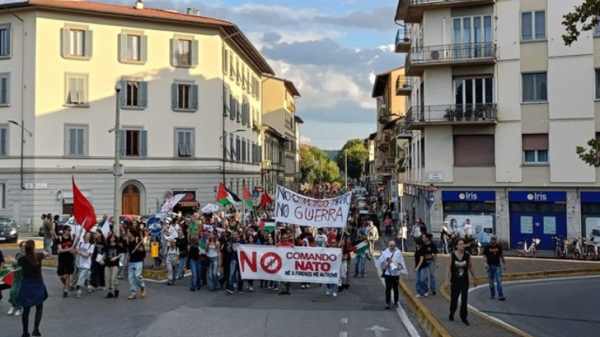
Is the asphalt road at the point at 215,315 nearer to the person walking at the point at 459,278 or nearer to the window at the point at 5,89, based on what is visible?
the person walking at the point at 459,278

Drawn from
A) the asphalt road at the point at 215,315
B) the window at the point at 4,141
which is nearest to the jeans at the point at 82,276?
the asphalt road at the point at 215,315

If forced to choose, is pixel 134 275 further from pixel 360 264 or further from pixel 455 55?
pixel 455 55

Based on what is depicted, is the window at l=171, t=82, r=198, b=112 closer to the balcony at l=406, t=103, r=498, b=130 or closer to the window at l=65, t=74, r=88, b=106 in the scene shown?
the window at l=65, t=74, r=88, b=106

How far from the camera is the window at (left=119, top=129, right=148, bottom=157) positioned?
42469 mm

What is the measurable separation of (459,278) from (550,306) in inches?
191

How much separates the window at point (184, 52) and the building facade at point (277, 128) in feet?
90.1

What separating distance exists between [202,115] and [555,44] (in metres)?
23.2

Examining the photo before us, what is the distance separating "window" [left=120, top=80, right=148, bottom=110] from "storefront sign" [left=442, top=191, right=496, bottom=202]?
20.8 metres

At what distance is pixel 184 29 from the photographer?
44.6 metres

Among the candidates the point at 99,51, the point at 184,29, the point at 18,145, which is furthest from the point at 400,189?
the point at 18,145

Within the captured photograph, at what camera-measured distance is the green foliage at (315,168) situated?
14012 cm

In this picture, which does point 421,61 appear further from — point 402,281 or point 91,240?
point 91,240

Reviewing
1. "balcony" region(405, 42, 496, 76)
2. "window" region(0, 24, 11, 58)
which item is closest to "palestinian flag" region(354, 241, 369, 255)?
"balcony" region(405, 42, 496, 76)

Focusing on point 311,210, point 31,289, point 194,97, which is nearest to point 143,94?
point 194,97
